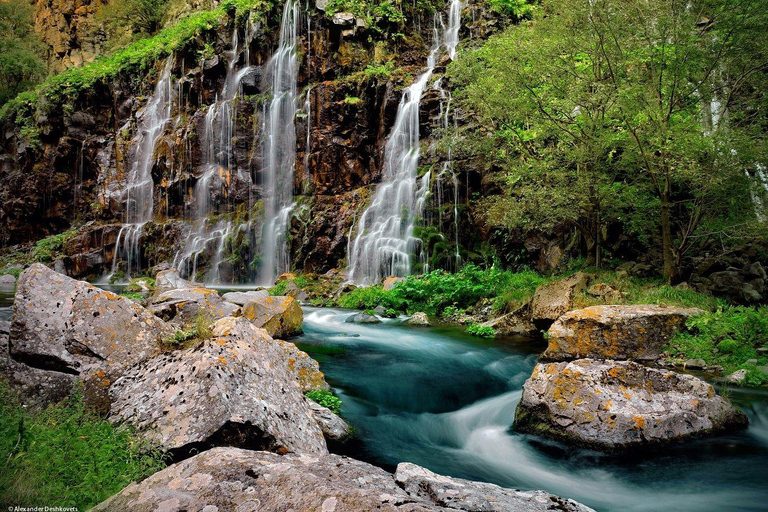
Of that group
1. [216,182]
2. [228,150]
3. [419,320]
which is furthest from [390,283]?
[228,150]

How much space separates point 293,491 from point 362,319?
10.5 m

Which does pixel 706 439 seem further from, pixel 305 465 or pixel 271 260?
pixel 271 260

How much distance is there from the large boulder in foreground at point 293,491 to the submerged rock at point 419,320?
31.0 ft

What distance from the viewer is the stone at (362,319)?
12.5m

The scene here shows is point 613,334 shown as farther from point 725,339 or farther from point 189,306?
point 189,306

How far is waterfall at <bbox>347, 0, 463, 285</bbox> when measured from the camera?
18156mm

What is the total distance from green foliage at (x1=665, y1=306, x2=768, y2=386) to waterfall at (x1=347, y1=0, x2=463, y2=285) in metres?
10.8

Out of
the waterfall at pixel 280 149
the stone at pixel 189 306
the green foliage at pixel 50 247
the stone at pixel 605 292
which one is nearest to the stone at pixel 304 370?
the stone at pixel 189 306

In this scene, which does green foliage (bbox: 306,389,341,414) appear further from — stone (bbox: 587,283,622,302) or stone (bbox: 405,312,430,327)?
stone (bbox: 587,283,622,302)

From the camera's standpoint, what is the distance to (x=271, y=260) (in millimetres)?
22984

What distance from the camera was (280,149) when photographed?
2555 centimetres

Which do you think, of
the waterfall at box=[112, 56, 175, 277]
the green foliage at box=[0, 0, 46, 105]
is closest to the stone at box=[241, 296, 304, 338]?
the waterfall at box=[112, 56, 175, 277]

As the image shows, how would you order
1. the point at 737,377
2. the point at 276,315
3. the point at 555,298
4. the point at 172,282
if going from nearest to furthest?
the point at 737,377
the point at 276,315
the point at 555,298
the point at 172,282

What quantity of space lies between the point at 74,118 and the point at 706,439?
136 ft
